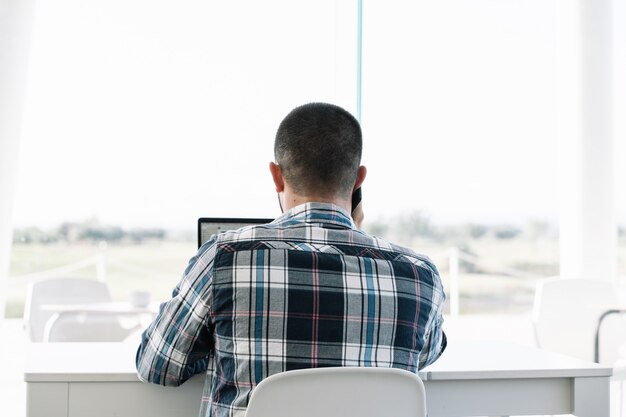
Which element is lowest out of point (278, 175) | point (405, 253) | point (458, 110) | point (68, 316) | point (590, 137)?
point (68, 316)

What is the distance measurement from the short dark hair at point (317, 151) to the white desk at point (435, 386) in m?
0.46

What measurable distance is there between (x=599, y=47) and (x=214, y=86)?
2399mm

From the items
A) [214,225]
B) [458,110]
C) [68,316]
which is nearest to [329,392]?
[214,225]

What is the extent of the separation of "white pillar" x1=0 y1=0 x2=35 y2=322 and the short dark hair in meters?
2.74

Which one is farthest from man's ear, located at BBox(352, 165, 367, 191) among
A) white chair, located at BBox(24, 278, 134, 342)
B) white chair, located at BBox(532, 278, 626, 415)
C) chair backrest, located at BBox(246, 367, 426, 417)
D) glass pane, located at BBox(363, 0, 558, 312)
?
glass pane, located at BBox(363, 0, 558, 312)

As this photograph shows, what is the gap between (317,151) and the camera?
1542 millimetres

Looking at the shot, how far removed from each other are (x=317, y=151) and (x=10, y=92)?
9.29ft

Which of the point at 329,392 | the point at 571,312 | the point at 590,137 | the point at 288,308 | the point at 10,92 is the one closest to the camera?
the point at 329,392

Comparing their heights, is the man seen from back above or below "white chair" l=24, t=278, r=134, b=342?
above

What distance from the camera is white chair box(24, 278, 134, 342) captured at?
9.97ft

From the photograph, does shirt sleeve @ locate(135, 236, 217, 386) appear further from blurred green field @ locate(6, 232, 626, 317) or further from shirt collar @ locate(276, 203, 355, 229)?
blurred green field @ locate(6, 232, 626, 317)

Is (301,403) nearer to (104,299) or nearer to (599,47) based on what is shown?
(104,299)

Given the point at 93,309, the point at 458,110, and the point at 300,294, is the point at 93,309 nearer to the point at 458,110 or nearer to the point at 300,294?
the point at 300,294

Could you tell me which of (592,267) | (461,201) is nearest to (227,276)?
(592,267)
